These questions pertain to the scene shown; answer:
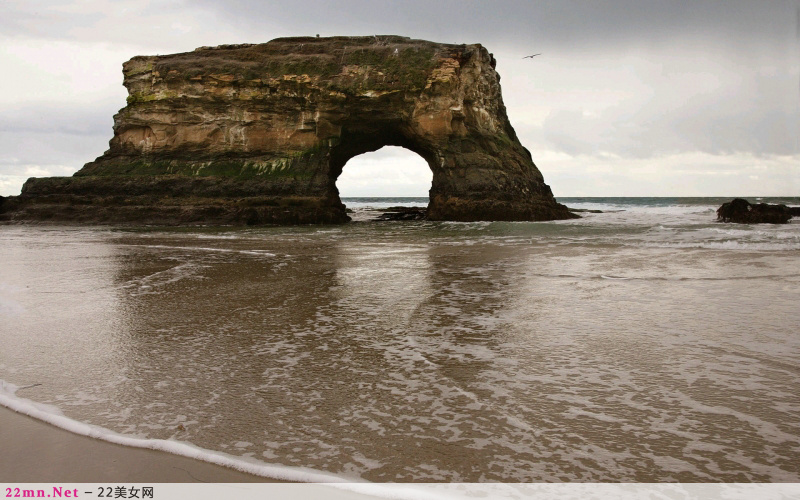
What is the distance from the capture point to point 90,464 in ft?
7.68

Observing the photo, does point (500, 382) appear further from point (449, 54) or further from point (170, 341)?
point (449, 54)

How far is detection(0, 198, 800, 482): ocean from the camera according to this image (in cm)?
240

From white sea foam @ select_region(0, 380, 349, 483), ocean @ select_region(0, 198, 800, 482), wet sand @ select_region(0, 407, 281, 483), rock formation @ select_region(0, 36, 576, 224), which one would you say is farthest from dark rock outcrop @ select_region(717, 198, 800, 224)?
wet sand @ select_region(0, 407, 281, 483)

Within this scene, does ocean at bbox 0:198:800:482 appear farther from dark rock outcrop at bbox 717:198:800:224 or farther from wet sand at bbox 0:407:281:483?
dark rock outcrop at bbox 717:198:800:224

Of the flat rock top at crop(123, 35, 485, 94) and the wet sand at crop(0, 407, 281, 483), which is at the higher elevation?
the flat rock top at crop(123, 35, 485, 94)

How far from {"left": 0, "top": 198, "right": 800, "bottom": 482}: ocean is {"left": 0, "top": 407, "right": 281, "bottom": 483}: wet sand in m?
0.08

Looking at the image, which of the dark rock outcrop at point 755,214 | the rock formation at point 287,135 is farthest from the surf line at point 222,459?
the dark rock outcrop at point 755,214

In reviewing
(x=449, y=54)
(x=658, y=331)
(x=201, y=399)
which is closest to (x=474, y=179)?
(x=449, y=54)

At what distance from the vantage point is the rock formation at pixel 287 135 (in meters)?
25.5

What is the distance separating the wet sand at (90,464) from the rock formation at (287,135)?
22692mm

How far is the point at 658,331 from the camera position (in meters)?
4.48

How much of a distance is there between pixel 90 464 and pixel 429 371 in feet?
6.19

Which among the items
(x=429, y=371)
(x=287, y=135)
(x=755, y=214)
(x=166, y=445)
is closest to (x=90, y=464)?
(x=166, y=445)

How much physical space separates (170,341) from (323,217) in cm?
2124
